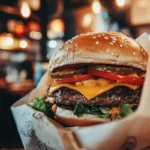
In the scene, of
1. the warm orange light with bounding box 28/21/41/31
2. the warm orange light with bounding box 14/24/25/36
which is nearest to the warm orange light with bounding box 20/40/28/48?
the warm orange light with bounding box 14/24/25/36

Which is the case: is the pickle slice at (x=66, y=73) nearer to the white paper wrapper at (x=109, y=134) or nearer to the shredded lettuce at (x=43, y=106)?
the shredded lettuce at (x=43, y=106)

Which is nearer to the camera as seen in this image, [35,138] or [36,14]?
[35,138]

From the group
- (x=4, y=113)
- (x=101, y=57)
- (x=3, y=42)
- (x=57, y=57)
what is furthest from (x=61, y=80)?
(x=3, y=42)

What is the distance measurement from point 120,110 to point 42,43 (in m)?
6.09

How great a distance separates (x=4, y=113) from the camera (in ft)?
17.4

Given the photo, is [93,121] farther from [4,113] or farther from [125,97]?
[4,113]

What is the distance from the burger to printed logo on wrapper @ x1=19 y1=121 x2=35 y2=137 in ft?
0.50

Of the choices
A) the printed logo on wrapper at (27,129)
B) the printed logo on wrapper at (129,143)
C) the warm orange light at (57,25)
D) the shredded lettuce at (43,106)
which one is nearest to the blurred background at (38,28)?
the warm orange light at (57,25)

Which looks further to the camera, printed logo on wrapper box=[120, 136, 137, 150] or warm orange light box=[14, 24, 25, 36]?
warm orange light box=[14, 24, 25, 36]

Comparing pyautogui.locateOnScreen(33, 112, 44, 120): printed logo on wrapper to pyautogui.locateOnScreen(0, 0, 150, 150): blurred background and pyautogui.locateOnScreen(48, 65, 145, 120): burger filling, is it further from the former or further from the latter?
pyautogui.locateOnScreen(0, 0, 150, 150): blurred background

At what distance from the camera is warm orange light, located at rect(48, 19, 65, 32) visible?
7.23m

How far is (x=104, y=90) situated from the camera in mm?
1300

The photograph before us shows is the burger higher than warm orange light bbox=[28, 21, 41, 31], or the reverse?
warm orange light bbox=[28, 21, 41, 31]

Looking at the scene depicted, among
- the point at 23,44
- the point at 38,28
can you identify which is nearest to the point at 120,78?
the point at 23,44
